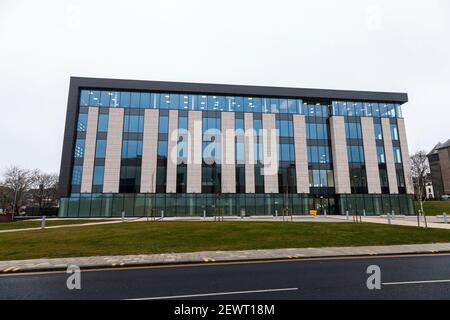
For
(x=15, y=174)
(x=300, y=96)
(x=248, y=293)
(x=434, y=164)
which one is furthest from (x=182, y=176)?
(x=434, y=164)

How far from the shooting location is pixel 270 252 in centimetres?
1151

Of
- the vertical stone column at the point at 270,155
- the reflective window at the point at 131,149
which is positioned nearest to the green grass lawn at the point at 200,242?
the vertical stone column at the point at 270,155

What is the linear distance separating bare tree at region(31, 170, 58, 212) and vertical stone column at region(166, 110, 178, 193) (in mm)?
42005

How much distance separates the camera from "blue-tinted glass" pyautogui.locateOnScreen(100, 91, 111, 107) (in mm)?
43250

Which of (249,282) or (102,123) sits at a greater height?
(102,123)

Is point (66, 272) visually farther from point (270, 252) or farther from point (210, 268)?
point (270, 252)

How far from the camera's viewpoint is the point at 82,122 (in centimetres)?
4225

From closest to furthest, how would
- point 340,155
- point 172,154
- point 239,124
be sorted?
1. point 172,154
2. point 239,124
3. point 340,155

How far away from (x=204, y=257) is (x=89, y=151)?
3834 cm

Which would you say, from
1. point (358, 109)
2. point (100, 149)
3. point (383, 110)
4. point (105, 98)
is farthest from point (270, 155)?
point (105, 98)

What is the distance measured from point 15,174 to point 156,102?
130 feet

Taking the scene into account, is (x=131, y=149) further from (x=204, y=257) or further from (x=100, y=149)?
(x=204, y=257)
